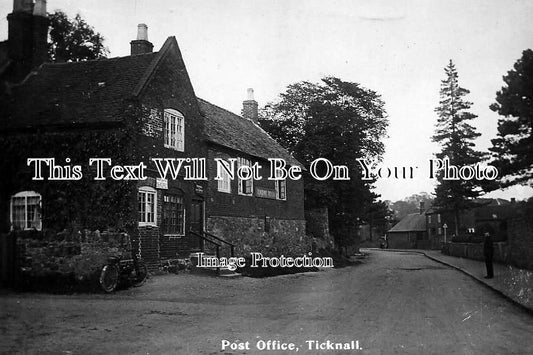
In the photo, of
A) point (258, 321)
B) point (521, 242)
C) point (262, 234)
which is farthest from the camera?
point (262, 234)

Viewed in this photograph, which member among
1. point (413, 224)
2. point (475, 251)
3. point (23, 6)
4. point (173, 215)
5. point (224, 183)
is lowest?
point (475, 251)

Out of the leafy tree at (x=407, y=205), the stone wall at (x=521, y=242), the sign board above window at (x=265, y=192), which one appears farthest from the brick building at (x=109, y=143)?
the leafy tree at (x=407, y=205)

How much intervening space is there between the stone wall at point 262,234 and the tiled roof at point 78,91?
6.35 metres

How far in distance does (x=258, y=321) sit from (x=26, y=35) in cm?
1450

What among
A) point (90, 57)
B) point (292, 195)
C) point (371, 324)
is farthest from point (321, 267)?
point (371, 324)

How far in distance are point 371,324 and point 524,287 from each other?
24.7ft

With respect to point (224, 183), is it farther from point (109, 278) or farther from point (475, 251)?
point (475, 251)

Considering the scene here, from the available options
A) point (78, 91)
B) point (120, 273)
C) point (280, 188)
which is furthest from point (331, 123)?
point (120, 273)

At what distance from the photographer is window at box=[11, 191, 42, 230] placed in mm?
14867

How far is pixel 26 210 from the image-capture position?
14.9 metres

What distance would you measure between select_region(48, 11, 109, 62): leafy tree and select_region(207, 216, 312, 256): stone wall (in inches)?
312

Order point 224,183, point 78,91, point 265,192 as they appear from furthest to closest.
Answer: point 265,192
point 224,183
point 78,91

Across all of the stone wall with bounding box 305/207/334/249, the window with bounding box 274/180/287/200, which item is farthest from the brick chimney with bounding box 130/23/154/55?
the stone wall with bounding box 305/207/334/249

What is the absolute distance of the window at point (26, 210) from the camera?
14867mm
